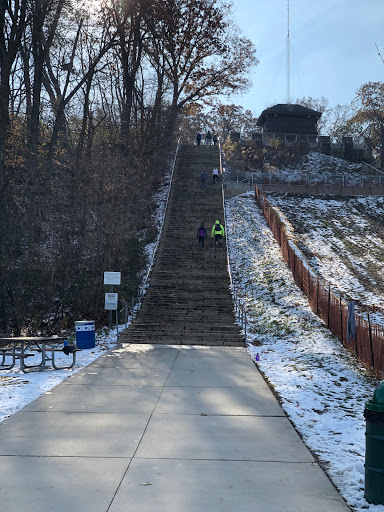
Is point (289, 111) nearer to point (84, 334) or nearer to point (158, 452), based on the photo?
point (84, 334)

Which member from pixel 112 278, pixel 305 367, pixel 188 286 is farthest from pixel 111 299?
pixel 305 367

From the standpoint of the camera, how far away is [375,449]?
5793 millimetres

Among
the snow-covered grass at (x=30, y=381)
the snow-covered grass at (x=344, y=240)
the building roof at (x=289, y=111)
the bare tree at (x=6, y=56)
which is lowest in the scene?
the snow-covered grass at (x=30, y=381)

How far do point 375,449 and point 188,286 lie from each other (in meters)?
18.2

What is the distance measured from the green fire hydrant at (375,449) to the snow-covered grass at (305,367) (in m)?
0.14

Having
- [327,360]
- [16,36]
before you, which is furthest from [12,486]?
[16,36]

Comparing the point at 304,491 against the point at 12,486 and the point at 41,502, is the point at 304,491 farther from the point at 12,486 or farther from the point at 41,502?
the point at 12,486

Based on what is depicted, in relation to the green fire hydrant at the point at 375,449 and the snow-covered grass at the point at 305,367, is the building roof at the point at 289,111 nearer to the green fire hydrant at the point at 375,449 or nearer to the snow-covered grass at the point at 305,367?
the snow-covered grass at the point at 305,367

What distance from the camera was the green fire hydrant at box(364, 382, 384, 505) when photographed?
5.75 meters

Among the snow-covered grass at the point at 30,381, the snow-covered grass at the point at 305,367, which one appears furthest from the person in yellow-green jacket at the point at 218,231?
the snow-covered grass at the point at 30,381

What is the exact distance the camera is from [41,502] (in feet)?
18.7

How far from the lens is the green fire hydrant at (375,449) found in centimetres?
575

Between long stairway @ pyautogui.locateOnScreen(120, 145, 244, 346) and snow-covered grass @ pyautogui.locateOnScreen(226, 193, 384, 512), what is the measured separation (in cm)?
97

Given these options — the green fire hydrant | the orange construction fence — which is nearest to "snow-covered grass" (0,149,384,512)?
the green fire hydrant
